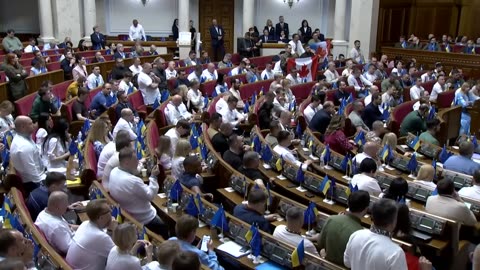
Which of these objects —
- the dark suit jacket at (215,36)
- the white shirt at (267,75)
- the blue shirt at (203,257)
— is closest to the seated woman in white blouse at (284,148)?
the blue shirt at (203,257)

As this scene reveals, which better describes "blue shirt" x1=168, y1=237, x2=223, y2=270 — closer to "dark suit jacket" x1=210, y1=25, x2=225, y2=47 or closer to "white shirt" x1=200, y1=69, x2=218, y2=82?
"white shirt" x1=200, y1=69, x2=218, y2=82

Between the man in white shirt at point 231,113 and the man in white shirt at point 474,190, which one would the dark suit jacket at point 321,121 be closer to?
the man in white shirt at point 231,113

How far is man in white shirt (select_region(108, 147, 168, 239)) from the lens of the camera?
17.4 feet

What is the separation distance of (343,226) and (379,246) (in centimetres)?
72

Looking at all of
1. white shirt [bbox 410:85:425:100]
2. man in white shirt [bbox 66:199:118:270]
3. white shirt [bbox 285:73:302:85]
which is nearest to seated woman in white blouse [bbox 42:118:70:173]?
man in white shirt [bbox 66:199:118:270]

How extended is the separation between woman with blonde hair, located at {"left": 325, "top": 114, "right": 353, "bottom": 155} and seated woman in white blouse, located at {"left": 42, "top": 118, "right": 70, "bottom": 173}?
149 inches

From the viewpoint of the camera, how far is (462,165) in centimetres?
713

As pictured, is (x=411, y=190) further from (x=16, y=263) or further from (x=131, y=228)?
(x=16, y=263)

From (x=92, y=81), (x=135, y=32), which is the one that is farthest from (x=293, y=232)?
(x=135, y=32)

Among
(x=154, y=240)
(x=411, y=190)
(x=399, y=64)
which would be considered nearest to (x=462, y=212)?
(x=411, y=190)

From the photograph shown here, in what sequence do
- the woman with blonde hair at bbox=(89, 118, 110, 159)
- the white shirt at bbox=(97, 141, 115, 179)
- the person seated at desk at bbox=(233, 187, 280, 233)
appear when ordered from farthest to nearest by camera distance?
the woman with blonde hair at bbox=(89, 118, 110, 159) → the white shirt at bbox=(97, 141, 115, 179) → the person seated at desk at bbox=(233, 187, 280, 233)

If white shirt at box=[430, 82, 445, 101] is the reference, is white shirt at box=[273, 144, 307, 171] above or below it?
below

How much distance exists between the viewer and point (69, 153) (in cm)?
680

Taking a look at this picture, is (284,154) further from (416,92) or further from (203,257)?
(416,92)
